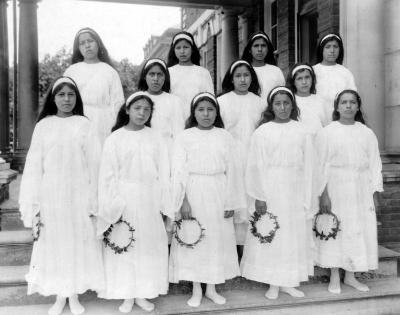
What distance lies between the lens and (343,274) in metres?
5.09

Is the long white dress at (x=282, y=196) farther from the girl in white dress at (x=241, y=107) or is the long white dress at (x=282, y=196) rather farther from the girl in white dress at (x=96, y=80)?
the girl in white dress at (x=96, y=80)

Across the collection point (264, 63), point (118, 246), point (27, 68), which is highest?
point (27, 68)

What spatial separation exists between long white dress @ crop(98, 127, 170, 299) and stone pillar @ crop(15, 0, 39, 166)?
5585 mm

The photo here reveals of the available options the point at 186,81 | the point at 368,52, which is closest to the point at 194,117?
the point at 186,81

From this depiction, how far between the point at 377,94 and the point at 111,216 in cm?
378

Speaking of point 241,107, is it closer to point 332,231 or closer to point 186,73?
point 186,73

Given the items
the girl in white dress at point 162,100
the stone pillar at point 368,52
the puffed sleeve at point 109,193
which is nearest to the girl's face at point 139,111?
the puffed sleeve at point 109,193

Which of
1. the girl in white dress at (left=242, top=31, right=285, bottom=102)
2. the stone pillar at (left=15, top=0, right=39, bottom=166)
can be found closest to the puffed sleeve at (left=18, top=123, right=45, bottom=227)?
the girl in white dress at (left=242, top=31, right=285, bottom=102)

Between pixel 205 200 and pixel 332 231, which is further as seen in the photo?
pixel 332 231

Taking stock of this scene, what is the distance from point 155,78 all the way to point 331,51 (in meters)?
2.08

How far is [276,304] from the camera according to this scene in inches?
172

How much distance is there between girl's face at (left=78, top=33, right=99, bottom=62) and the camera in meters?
4.85

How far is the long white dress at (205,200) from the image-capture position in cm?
426

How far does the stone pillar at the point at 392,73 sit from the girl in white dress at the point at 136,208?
3225 millimetres
